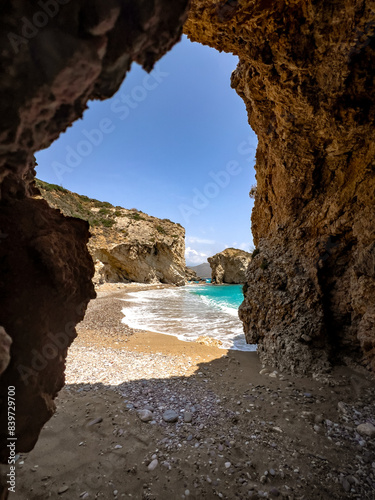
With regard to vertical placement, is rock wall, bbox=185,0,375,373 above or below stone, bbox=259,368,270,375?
above

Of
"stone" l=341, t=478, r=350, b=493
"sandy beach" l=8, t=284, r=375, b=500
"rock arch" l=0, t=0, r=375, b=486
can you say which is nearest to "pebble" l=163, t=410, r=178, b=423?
"sandy beach" l=8, t=284, r=375, b=500

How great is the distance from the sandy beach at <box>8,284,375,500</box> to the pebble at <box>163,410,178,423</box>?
23 millimetres

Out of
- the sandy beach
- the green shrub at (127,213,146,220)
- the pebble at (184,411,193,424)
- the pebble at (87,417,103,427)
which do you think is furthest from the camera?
the green shrub at (127,213,146,220)

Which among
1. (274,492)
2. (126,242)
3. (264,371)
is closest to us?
(274,492)

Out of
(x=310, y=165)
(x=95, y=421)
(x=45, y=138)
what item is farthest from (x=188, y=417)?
(x=310, y=165)

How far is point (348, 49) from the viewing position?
167 inches

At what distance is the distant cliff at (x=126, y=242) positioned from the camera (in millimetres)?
41406

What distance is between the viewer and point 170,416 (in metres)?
4.22

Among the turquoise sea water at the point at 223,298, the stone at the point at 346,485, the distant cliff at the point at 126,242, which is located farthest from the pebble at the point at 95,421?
the distant cliff at the point at 126,242

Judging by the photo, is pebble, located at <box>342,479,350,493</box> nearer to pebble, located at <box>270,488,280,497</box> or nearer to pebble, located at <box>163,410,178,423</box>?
pebble, located at <box>270,488,280,497</box>

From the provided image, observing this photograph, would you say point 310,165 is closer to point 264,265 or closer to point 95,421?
point 264,265

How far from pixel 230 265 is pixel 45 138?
68.3 metres

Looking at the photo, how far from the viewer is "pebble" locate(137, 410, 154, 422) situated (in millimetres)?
4148

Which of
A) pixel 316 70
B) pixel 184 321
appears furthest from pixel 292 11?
pixel 184 321
